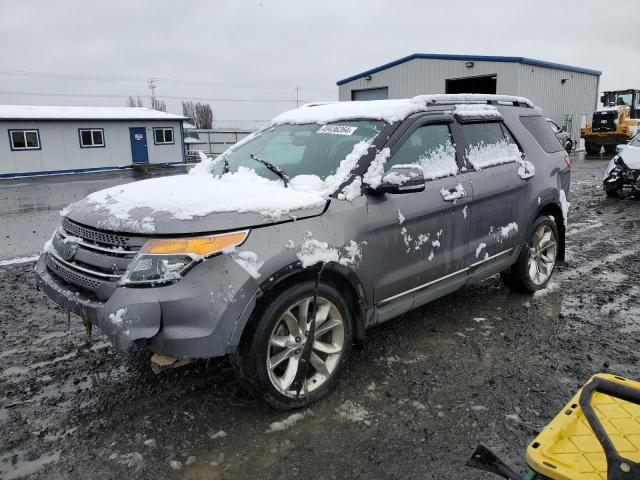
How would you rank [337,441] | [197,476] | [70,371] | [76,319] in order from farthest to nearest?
[76,319]
[70,371]
[337,441]
[197,476]

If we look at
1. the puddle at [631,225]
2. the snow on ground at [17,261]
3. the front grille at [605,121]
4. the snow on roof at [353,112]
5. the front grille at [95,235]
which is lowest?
the snow on ground at [17,261]

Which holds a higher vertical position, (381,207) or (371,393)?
(381,207)

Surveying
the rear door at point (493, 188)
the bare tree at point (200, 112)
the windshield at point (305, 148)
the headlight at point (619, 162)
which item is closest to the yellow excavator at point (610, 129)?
the headlight at point (619, 162)

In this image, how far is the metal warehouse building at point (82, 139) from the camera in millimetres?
25266

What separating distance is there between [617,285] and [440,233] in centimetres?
284

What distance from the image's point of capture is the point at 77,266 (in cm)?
298

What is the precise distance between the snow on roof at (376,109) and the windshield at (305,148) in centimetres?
8

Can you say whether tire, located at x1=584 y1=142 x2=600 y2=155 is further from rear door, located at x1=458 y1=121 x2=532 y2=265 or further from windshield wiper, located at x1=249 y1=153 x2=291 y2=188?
windshield wiper, located at x1=249 y1=153 x2=291 y2=188

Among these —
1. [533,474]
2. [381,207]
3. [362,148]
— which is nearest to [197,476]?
[533,474]

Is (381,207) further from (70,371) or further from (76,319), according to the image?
(76,319)

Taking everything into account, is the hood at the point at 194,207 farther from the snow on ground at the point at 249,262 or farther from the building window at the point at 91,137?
the building window at the point at 91,137

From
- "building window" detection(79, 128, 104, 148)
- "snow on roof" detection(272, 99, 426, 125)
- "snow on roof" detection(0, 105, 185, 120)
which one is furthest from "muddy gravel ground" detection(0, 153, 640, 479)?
"building window" detection(79, 128, 104, 148)

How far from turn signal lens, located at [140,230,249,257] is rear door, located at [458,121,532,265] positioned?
221 centimetres

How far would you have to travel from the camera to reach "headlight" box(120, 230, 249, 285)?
262cm
